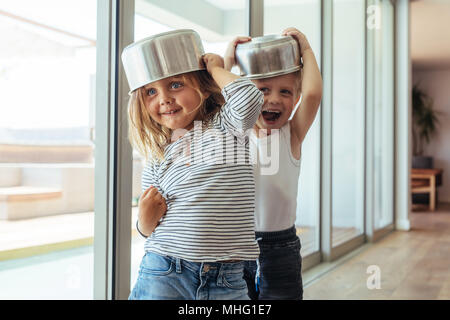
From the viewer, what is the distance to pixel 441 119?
7289mm

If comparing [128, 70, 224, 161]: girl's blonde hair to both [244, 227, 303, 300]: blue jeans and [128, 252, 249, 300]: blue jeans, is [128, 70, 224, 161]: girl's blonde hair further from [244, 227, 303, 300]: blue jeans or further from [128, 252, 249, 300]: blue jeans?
[244, 227, 303, 300]: blue jeans

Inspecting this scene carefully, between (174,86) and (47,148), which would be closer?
(174,86)

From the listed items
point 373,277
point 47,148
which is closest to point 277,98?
point 47,148

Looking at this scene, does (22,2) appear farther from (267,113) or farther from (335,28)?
(335,28)

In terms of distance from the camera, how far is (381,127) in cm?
427

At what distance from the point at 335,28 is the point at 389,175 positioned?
1.86m

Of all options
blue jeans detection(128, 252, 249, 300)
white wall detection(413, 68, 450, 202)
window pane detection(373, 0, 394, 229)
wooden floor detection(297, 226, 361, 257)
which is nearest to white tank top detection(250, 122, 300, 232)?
blue jeans detection(128, 252, 249, 300)

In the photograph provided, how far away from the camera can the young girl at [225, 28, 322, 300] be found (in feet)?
3.27

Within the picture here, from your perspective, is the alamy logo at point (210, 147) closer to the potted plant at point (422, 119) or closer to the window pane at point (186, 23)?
the window pane at point (186, 23)

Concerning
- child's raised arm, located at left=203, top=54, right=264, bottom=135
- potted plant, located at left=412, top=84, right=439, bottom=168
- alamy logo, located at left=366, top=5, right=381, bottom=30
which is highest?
alamy logo, located at left=366, top=5, right=381, bottom=30

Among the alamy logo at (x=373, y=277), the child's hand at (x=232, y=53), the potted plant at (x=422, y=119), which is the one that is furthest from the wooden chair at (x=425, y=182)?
the child's hand at (x=232, y=53)

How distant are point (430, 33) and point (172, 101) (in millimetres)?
5335

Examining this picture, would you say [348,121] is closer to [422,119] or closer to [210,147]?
[210,147]

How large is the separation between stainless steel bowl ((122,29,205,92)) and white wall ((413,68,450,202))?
23.9ft
